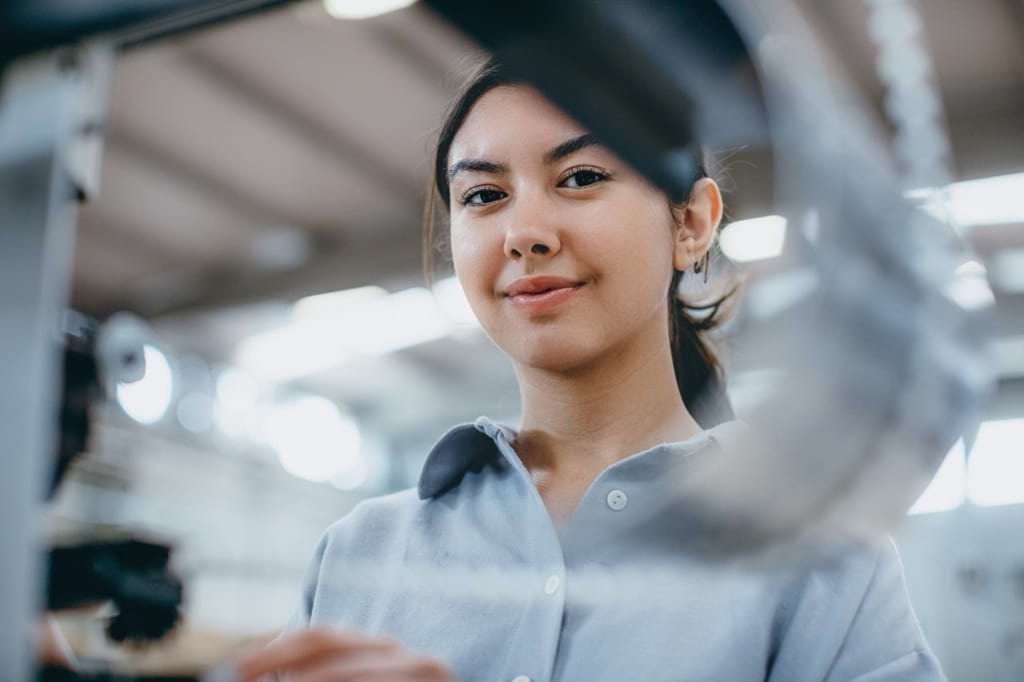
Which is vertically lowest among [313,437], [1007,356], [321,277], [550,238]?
[550,238]

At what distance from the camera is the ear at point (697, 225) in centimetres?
28

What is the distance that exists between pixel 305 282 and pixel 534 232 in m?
2.55

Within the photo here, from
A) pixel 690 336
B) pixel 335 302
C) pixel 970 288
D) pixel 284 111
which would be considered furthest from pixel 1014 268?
pixel 335 302

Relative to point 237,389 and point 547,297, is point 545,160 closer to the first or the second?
point 547,297

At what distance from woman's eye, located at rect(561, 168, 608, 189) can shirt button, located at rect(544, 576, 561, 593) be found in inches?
4.9

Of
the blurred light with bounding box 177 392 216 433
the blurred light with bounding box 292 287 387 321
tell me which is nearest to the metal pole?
the blurred light with bounding box 292 287 387 321

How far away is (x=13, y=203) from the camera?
0.31 meters

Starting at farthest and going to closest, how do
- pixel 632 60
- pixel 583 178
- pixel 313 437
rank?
pixel 313 437 < pixel 583 178 < pixel 632 60

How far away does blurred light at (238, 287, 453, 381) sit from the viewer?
1982 mm

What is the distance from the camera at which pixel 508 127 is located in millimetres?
292

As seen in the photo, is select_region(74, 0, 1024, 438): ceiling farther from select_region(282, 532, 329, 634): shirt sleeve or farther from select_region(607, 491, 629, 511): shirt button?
select_region(607, 491, 629, 511): shirt button

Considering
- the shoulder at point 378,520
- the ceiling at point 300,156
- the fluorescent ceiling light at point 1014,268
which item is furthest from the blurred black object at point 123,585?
the ceiling at point 300,156

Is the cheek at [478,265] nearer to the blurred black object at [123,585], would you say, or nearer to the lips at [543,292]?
the lips at [543,292]

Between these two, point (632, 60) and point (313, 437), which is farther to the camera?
point (313, 437)
